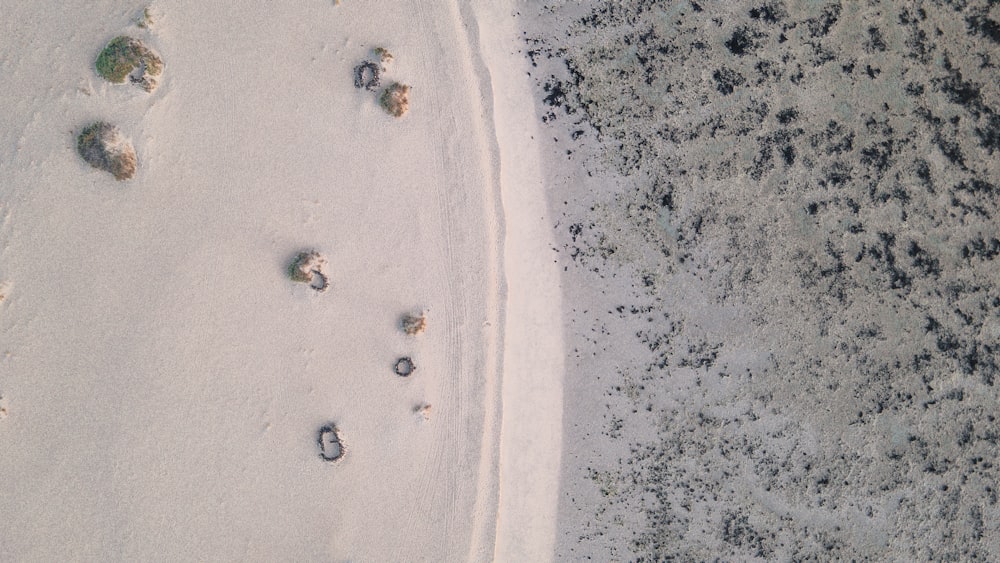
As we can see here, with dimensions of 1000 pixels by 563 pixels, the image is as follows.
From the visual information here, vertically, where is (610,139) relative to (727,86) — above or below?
below

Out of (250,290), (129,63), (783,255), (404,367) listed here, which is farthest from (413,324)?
(783,255)

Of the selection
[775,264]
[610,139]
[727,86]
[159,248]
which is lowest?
[159,248]

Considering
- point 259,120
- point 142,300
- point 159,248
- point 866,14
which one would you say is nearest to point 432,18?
point 259,120

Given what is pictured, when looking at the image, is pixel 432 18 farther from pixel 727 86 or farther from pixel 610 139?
pixel 727 86

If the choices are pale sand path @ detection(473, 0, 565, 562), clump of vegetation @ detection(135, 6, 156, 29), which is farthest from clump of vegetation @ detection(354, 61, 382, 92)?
clump of vegetation @ detection(135, 6, 156, 29)

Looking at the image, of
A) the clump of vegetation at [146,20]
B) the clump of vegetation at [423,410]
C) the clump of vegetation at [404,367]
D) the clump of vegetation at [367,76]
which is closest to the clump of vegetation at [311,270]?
the clump of vegetation at [404,367]

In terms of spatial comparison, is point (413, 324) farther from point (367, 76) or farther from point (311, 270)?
point (367, 76)

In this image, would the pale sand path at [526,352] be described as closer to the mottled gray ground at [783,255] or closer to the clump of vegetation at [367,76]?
the mottled gray ground at [783,255]
